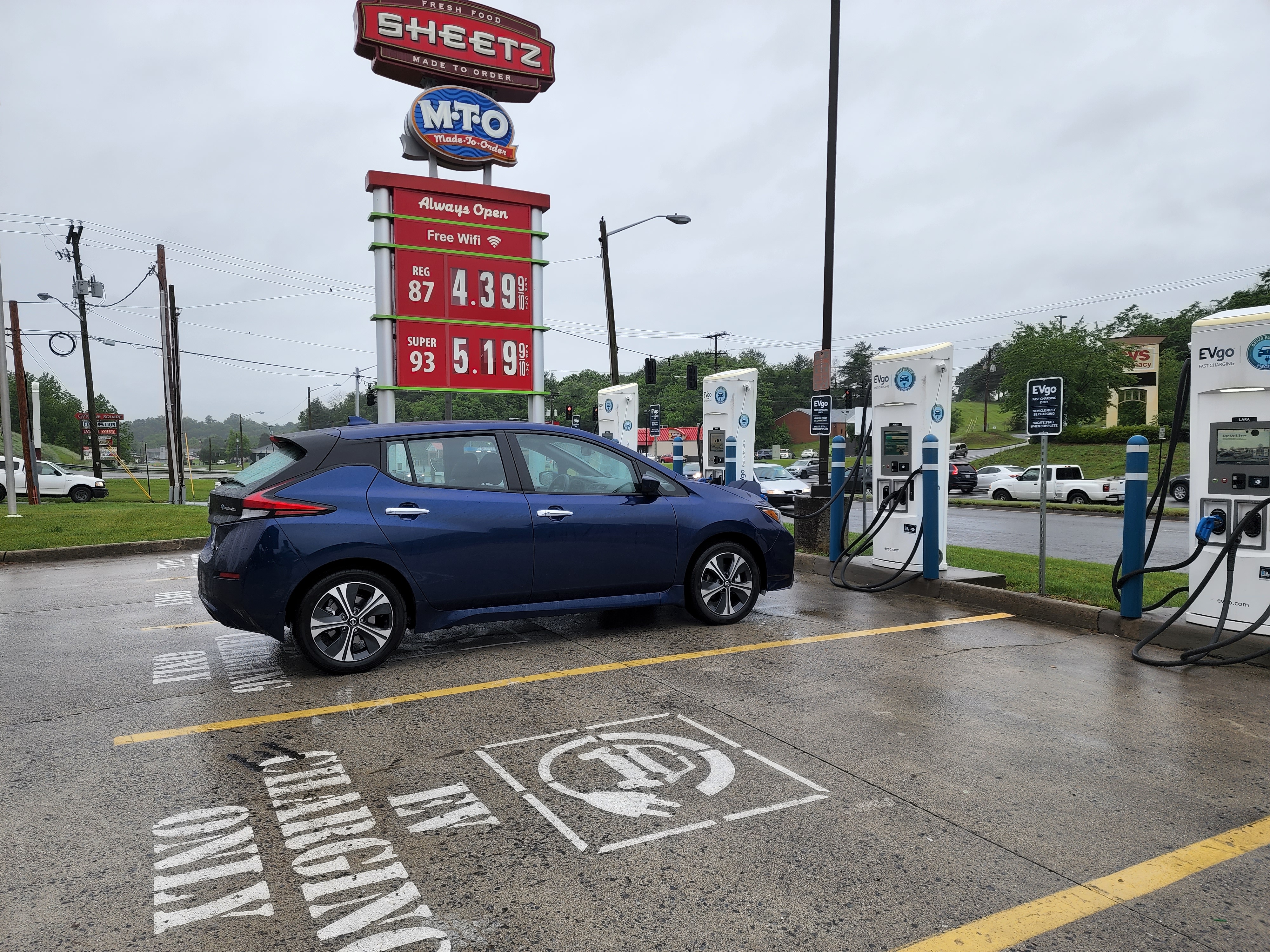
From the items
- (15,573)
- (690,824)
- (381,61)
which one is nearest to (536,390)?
(381,61)

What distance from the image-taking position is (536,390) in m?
A: 12.1

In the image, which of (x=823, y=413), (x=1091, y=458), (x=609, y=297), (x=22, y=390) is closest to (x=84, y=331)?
(x=22, y=390)

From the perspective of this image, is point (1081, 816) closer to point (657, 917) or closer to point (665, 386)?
point (657, 917)

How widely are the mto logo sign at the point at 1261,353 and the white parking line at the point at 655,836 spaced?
5.01 m

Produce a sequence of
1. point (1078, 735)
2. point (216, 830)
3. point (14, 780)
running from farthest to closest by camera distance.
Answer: point (1078, 735)
point (14, 780)
point (216, 830)

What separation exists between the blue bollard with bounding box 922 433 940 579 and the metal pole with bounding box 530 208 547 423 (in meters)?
5.53

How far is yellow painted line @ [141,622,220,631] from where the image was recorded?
6.93 meters

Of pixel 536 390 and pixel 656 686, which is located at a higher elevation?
pixel 536 390

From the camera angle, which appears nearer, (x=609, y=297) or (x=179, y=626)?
(x=179, y=626)

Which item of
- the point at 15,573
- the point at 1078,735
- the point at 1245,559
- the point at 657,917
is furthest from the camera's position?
the point at 15,573

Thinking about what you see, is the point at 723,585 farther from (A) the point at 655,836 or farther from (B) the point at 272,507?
(A) the point at 655,836

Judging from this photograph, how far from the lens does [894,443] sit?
905 centimetres

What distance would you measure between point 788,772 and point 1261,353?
4531 millimetres

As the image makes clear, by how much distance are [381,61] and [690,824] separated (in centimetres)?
→ 1149
